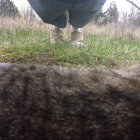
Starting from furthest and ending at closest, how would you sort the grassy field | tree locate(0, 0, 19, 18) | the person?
tree locate(0, 0, 19, 18)
the grassy field
the person

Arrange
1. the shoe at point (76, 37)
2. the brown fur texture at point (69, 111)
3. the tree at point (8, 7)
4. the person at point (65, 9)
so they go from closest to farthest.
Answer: the brown fur texture at point (69, 111) → the person at point (65, 9) → the shoe at point (76, 37) → the tree at point (8, 7)

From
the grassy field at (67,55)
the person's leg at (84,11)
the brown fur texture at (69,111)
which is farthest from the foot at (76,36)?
the brown fur texture at (69,111)

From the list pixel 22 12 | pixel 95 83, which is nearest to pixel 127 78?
pixel 95 83

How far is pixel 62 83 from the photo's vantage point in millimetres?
1454

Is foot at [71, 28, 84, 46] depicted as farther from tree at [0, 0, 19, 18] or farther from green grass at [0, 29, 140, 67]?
tree at [0, 0, 19, 18]

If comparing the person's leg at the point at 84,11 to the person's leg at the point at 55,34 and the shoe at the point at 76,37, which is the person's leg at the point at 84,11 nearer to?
the shoe at the point at 76,37

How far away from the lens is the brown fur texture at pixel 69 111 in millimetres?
1405

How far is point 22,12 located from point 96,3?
6305 millimetres

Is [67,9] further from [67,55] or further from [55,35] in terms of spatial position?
[55,35]

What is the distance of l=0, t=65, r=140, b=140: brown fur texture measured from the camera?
4.61 feet

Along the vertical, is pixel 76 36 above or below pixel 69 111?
above

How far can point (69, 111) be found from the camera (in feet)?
4.62

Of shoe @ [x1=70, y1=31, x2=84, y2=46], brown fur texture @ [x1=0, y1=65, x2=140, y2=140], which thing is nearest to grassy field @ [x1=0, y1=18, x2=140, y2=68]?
shoe @ [x1=70, y1=31, x2=84, y2=46]

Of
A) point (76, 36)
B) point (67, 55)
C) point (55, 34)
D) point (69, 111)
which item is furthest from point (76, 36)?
point (69, 111)
